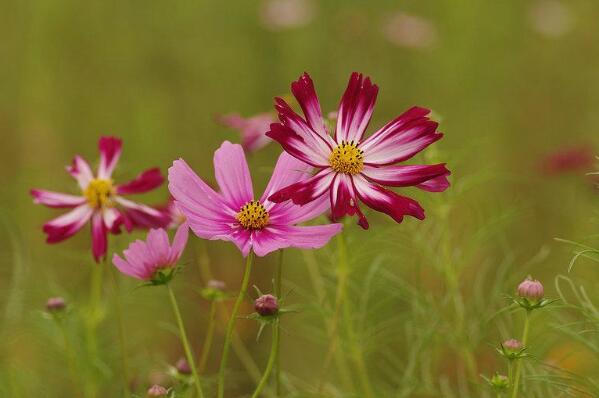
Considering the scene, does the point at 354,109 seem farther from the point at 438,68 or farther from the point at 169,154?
the point at 438,68

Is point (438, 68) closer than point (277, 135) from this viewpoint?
No

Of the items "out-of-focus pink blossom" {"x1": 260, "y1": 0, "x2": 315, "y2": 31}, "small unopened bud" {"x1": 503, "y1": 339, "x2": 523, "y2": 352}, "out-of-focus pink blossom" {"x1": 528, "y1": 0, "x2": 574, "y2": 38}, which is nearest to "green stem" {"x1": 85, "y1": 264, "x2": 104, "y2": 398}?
"small unopened bud" {"x1": 503, "y1": 339, "x2": 523, "y2": 352}

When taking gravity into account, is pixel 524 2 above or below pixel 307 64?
above

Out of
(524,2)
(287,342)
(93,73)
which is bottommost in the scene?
(287,342)

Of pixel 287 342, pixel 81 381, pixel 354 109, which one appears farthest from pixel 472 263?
pixel 354 109

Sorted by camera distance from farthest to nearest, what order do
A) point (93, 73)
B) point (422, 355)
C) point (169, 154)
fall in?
1. point (93, 73)
2. point (169, 154)
3. point (422, 355)

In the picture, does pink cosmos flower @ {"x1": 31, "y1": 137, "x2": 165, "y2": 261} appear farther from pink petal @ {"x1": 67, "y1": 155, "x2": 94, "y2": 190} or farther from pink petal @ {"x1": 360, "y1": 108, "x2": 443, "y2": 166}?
pink petal @ {"x1": 360, "y1": 108, "x2": 443, "y2": 166}

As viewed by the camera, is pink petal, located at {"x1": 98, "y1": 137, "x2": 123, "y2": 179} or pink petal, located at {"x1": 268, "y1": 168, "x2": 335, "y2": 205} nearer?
pink petal, located at {"x1": 268, "y1": 168, "x2": 335, "y2": 205}
